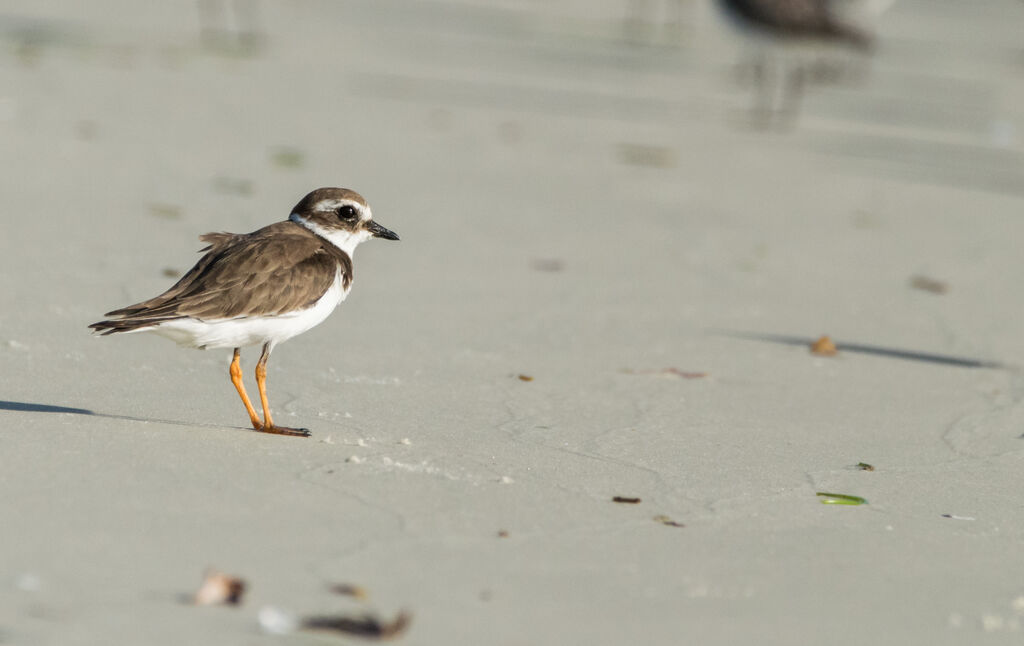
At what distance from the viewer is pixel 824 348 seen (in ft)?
25.6

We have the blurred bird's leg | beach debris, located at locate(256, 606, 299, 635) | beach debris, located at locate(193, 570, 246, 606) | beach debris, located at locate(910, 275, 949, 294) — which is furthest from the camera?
the blurred bird's leg

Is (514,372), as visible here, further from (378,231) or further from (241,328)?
(241,328)

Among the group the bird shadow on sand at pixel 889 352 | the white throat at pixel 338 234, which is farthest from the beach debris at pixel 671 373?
the white throat at pixel 338 234

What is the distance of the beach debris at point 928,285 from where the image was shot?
9.54m

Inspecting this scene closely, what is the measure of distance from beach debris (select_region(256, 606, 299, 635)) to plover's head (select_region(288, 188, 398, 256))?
2528 millimetres

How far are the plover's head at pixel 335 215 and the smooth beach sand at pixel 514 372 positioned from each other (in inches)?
27.9

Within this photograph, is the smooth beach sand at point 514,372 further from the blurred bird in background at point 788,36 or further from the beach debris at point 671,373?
the blurred bird in background at point 788,36

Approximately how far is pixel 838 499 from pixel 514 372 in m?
2.09

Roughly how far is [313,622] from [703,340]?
4.46 meters

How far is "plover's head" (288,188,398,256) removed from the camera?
6031 millimetres

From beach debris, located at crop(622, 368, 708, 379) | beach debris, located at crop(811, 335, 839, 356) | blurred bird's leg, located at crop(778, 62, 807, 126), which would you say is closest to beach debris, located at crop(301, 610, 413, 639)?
beach debris, located at crop(622, 368, 708, 379)

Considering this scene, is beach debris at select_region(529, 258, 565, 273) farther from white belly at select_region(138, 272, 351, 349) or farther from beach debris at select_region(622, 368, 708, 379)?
white belly at select_region(138, 272, 351, 349)

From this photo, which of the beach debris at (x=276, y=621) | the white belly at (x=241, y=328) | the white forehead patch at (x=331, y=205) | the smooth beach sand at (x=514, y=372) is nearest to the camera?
the beach debris at (x=276, y=621)

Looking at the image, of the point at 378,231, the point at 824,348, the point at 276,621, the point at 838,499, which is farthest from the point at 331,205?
the point at 824,348
